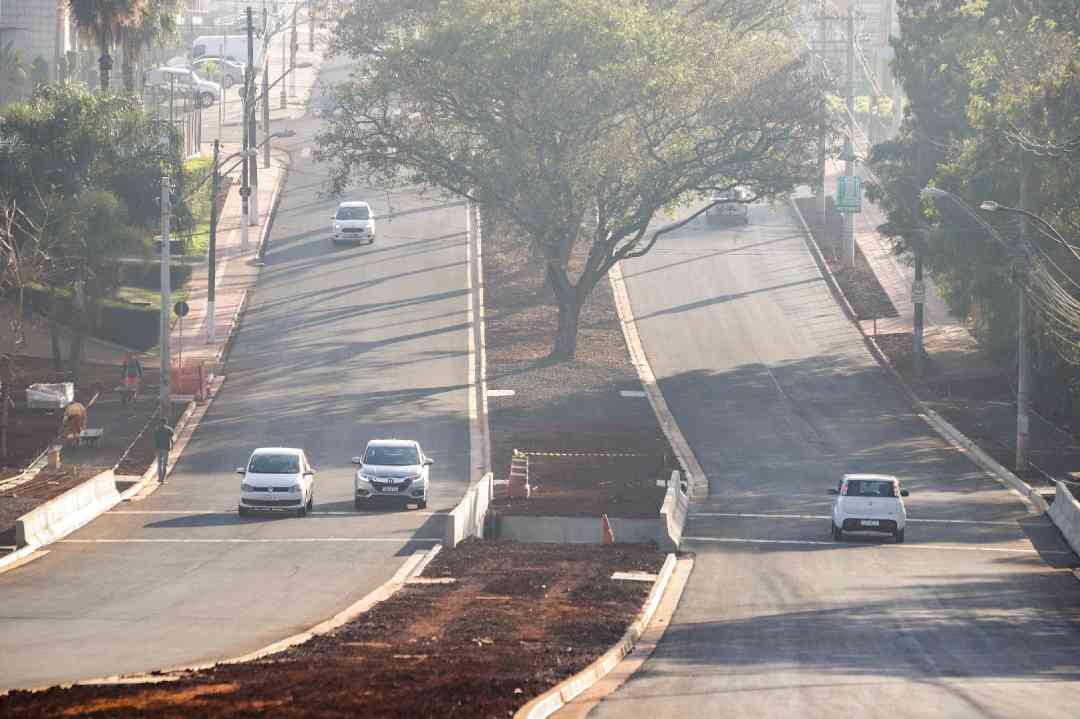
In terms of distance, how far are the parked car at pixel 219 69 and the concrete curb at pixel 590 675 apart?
319 feet

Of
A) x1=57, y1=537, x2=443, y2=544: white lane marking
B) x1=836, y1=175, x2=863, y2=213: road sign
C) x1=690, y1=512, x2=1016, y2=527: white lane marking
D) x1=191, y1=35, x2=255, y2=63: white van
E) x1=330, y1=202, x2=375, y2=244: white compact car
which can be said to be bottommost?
x1=690, y1=512, x2=1016, y2=527: white lane marking

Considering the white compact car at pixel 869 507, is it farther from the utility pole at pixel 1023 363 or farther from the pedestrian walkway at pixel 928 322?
the pedestrian walkway at pixel 928 322

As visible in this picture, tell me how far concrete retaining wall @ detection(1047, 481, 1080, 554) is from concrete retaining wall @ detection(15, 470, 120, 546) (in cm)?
2129

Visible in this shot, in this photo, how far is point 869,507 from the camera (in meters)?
35.8

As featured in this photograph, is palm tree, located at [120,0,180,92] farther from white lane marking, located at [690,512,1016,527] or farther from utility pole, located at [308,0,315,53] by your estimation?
white lane marking, located at [690,512,1016,527]

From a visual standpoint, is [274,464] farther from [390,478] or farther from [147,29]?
[147,29]

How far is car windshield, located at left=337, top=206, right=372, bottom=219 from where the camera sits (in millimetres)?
77812

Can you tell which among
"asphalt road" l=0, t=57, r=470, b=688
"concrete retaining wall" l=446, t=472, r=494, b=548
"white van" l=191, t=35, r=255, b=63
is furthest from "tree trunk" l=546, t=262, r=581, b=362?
"white van" l=191, t=35, r=255, b=63

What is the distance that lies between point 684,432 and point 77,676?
3272cm

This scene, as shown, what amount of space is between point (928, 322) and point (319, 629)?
164 feet

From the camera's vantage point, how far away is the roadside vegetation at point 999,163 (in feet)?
142

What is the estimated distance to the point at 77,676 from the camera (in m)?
19.2

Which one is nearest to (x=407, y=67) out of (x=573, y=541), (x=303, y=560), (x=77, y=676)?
(x=573, y=541)

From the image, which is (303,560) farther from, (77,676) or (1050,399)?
(1050,399)
